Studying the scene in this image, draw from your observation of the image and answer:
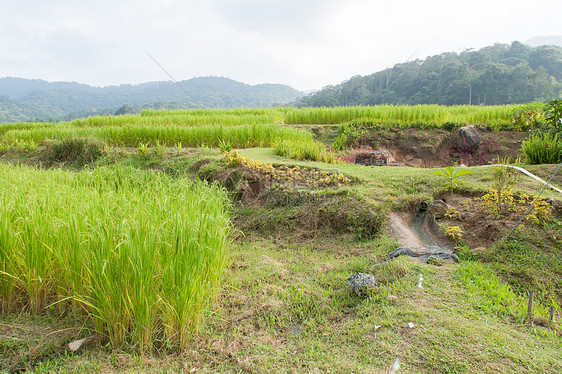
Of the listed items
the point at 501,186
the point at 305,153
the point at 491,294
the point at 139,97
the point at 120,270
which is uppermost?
the point at 139,97

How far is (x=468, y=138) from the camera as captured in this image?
830 cm

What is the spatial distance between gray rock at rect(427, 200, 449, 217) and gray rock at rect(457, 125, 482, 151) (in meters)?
5.61

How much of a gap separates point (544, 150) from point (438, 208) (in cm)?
241

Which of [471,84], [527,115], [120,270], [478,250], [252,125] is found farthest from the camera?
[471,84]

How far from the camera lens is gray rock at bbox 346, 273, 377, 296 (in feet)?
8.25

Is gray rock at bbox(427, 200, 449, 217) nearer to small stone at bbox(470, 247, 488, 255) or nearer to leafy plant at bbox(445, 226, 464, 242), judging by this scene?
leafy plant at bbox(445, 226, 464, 242)

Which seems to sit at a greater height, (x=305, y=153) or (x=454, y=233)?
(x=305, y=153)

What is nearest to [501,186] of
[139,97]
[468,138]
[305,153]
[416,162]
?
[305,153]

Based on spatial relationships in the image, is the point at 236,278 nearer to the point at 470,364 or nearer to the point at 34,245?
the point at 34,245

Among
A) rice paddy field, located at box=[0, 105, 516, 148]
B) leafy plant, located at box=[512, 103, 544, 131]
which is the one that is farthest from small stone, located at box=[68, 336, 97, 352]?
leafy plant, located at box=[512, 103, 544, 131]

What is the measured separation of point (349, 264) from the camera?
3.17m

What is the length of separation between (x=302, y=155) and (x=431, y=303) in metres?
4.54

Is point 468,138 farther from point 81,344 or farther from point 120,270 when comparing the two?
point 81,344

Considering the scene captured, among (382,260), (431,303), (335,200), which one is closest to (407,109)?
(335,200)
